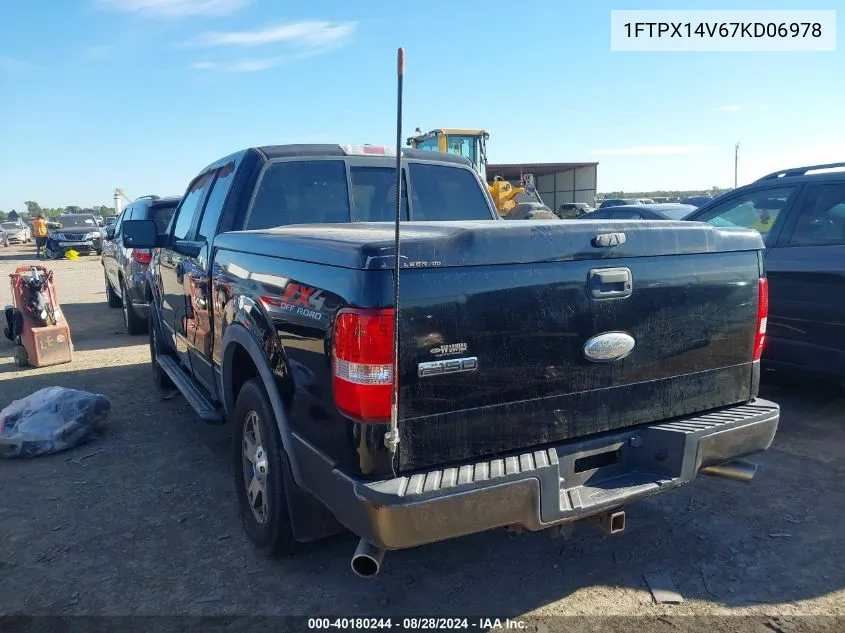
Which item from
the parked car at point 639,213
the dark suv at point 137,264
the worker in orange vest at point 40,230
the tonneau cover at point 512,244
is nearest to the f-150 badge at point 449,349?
the tonneau cover at point 512,244

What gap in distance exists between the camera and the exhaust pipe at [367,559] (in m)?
2.36

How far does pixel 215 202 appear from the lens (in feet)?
14.4

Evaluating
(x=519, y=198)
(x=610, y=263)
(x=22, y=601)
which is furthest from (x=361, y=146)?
(x=519, y=198)

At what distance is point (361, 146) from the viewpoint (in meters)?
4.50

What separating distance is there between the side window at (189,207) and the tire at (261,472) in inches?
81.9

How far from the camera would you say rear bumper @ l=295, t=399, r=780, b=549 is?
7.32 feet

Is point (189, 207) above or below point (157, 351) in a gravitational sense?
above

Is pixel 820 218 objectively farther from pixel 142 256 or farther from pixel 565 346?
pixel 142 256

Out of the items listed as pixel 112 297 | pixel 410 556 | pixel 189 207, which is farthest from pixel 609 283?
pixel 112 297

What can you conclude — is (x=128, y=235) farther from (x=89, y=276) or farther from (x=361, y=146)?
(x=89, y=276)

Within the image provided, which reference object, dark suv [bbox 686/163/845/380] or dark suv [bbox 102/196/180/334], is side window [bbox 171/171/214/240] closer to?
dark suv [bbox 102/196/180/334]

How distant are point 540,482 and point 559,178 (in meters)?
37.8

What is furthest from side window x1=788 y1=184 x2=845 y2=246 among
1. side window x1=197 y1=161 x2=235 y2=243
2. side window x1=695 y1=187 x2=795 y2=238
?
side window x1=197 y1=161 x2=235 y2=243

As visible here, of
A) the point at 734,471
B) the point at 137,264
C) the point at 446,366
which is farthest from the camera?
the point at 137,264
